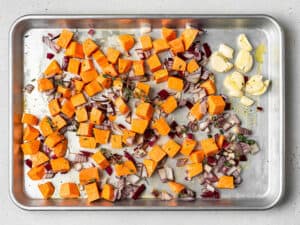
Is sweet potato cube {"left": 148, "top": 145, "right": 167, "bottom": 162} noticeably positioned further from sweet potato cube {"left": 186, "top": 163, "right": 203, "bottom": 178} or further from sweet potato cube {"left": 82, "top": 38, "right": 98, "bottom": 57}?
sweet potato cube {"left": 82, "top": 38, "right": 98, "bottom": 57}

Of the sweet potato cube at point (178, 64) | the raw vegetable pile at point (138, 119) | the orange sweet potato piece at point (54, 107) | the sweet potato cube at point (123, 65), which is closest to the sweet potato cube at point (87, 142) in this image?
the raw vegetable pile at point (138, 119)

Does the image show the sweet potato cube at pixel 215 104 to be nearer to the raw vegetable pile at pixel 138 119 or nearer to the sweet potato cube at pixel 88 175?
the raw vegetable pile at pixel 138 119

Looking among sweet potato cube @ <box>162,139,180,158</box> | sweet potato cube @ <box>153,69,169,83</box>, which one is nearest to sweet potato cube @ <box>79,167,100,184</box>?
sweet potato cube @ <box>162,139,180,158</box>

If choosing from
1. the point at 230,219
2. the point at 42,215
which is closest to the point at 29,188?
the point at 42,215

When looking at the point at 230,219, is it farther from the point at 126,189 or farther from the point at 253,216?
the point at 126,189

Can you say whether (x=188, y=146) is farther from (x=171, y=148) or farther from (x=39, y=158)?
(x=39, y=158)

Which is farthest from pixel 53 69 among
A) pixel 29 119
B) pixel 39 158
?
pixel 39 158
